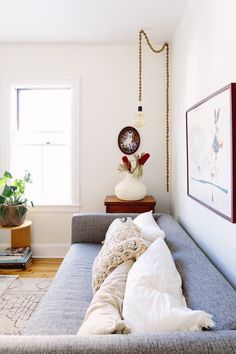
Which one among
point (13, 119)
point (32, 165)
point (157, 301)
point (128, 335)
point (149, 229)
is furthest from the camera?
point (32, 165)

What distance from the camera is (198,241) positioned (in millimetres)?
2174

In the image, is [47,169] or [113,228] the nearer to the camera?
[113,228]

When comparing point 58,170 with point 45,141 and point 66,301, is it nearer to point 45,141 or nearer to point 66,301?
point 45,141

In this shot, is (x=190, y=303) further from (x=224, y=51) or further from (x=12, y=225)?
(x=12, y=225)

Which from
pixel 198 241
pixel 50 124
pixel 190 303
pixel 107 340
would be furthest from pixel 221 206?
pixel 50 124

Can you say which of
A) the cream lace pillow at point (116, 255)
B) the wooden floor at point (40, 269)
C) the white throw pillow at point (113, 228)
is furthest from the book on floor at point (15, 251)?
the cream lace pillow at point (116, 255)

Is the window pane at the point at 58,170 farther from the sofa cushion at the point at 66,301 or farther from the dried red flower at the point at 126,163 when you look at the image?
the sofa cushion at the point at 66,301

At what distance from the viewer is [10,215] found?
330cm

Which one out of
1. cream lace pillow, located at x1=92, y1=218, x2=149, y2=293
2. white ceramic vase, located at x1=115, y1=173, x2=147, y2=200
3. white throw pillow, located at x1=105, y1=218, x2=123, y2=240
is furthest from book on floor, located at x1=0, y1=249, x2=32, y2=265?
cream lace pillow, located at x1=92, y1=218, x2=149, y2=293

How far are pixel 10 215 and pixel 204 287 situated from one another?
248cm

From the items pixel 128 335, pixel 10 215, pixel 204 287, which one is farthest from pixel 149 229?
pixel 10 215

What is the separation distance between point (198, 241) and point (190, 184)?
0.43 metres

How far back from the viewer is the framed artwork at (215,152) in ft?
4.61

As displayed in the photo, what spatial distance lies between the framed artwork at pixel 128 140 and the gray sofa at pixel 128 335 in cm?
115
